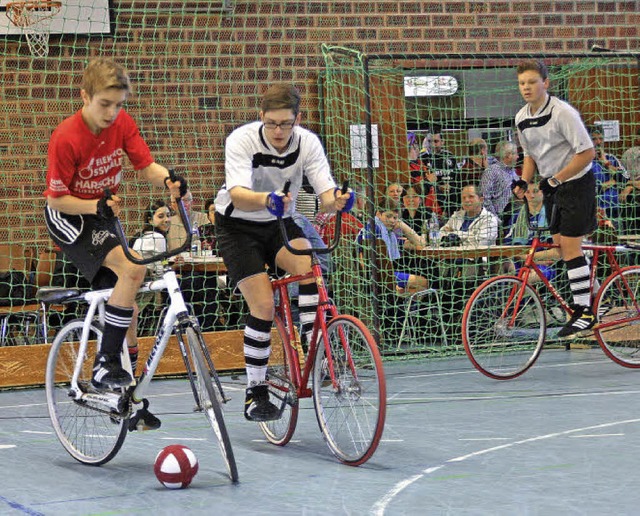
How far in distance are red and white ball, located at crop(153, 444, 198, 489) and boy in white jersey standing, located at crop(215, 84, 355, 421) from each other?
607 mm

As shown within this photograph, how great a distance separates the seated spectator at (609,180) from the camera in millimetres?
9398

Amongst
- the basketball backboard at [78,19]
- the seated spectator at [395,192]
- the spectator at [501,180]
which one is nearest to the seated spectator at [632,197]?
the spectator at [501,180]

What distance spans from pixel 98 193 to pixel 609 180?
5.68 m

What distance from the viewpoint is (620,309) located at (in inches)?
285

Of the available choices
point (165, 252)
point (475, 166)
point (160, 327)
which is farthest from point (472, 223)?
point (165, 252)

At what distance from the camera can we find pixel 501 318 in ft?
23.1

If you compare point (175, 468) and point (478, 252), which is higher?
point (478, 252)

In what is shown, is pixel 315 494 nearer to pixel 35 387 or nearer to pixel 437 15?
pixel 35 387

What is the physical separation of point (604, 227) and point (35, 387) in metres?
4.45

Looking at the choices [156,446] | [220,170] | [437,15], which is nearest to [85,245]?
[156,446]

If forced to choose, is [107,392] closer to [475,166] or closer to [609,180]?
[475,166]

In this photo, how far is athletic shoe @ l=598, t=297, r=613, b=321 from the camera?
719cm

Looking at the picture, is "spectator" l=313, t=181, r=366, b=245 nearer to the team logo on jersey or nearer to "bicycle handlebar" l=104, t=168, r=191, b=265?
the team logo on jersey

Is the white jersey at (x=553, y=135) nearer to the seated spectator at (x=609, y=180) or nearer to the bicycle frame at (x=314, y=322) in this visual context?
the seated spectator at (x=609, y=180)
